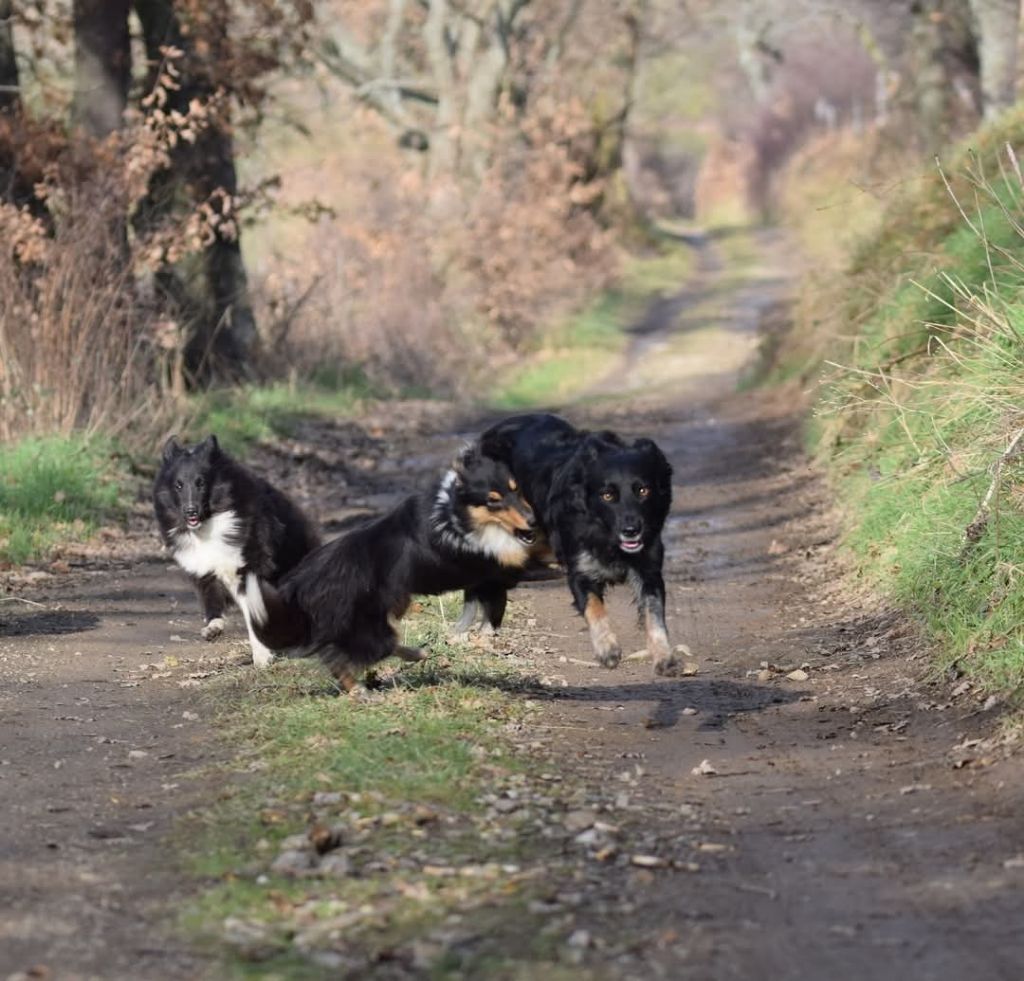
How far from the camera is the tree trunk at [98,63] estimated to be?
18.6 metres

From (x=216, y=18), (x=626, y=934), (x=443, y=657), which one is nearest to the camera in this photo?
(x=626, y=934)

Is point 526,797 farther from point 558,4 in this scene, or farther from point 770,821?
point 558,4

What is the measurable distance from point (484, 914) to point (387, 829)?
959 millimetres

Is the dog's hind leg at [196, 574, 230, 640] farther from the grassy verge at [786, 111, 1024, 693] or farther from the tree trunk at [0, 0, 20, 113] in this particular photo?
the tree trunk at [0, 0, 20, 113]

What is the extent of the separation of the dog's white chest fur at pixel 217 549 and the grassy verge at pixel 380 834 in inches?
43.4

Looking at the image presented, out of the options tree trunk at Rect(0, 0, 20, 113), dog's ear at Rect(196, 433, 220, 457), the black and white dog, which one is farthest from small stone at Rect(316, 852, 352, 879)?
tree trunk at Rect(0, 0, 20, 113)

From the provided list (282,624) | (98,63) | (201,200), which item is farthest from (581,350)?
(282,624)

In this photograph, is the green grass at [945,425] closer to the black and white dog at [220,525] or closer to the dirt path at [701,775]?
the dirt path at [701,775]

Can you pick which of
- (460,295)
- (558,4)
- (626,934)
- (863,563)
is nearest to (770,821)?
(626,934)

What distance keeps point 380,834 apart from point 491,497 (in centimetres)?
236

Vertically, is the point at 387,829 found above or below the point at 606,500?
below

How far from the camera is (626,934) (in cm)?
489

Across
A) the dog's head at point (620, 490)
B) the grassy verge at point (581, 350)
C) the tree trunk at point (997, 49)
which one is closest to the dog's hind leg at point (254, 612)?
the dog's head at point (620, 490)

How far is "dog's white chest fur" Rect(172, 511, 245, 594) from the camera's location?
9375 millimetres
